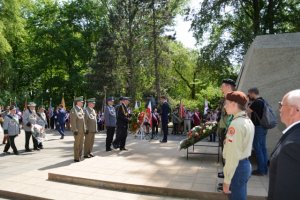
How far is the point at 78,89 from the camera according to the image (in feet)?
133

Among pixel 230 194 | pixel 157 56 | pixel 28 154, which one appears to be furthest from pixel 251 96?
pixel 157 56

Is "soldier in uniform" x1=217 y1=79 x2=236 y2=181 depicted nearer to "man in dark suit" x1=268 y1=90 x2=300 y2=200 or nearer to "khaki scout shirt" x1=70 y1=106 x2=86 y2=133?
"man in dark suit" x1=268 y1=90 x2=300 y2=200

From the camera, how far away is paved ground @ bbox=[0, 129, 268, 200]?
6.79 metres

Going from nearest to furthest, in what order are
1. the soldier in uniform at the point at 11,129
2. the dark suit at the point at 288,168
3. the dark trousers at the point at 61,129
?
1. the dark suit at the point at 288,168
2. the soldier in uniform at the point at 11,129
3. the dark trousers at the point at 61,129

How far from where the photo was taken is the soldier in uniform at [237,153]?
4.11m

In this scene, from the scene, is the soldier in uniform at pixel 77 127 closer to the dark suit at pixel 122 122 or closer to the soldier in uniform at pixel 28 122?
the dark suit at pixel 122 122

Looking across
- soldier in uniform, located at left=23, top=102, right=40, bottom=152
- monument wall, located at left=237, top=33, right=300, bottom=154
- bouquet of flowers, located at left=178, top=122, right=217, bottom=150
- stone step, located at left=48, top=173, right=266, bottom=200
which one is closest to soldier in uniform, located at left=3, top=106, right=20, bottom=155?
soldier in uniform, located at left=23, top=102, right=40, bottom=152

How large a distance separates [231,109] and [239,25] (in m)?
25.3

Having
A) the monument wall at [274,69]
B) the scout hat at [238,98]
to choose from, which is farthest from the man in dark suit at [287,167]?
the monument wall at [274,69]

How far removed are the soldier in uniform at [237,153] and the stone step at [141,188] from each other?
2168 mm

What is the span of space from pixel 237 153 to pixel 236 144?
0.11 m

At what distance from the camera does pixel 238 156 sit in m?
4.11

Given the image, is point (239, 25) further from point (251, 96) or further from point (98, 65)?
point (251, 96)

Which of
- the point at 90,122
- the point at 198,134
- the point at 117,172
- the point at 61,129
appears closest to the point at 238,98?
the point at 117,172
